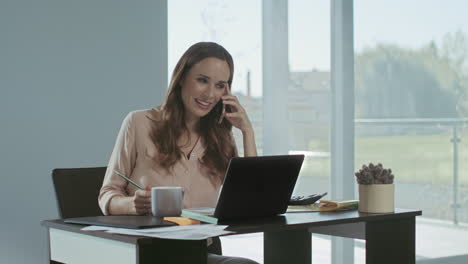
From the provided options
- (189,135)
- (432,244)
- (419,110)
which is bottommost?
(432,244)

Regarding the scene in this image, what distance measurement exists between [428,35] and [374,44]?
37 cm

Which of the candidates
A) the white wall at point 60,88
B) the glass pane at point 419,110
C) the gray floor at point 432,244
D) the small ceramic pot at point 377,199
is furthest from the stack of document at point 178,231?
the glass pane at point 419,110

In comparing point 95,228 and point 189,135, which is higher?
point 189,135

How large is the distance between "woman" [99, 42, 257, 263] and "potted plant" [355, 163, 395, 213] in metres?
0.48

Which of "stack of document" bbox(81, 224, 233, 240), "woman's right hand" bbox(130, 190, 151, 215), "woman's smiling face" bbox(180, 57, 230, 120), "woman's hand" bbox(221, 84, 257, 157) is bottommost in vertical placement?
"stack of document" bbox(81, 224, 233, 240)

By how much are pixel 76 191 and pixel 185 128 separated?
19.3 inches

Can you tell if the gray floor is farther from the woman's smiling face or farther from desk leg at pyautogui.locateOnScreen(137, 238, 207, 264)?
desk leg at pyautogui.locateOnScreen(137, 238, 207, 264)

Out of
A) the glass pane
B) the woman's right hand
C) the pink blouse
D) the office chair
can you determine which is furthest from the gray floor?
the woman's right hand

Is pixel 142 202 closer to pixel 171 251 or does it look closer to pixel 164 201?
pixel 164 201

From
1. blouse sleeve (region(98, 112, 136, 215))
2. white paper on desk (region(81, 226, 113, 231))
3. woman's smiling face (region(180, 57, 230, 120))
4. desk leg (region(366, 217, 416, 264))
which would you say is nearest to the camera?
white paper on desk (region(81, 226, 113, 231))

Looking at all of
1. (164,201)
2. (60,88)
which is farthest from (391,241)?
(60,88)

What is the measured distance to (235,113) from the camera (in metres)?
2.58

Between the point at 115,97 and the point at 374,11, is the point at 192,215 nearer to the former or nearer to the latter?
the point at 115,97

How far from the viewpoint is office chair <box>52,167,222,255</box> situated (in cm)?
258
